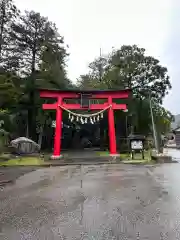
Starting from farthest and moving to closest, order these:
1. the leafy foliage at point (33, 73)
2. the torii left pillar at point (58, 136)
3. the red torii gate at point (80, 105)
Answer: the leafy foliage at point (33, 73)
the red torii gate at point (80, 105)
the torii left pillar at point (58, 136)

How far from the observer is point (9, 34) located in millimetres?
30219

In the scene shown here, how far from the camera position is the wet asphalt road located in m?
4.43

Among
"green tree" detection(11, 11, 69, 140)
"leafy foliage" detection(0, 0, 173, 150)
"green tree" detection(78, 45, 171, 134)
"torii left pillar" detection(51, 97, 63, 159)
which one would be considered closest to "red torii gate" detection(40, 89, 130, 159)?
"torii left pillar" detection(51, 97, 63, 159)

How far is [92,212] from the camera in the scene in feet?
18.9

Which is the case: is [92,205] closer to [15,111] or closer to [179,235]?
[179,235]

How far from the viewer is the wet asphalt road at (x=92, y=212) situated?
4426 millimetres

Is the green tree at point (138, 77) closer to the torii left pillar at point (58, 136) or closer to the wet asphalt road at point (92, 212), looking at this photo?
the torii left pillar at point (58, 136)

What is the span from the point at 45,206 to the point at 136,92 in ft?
110

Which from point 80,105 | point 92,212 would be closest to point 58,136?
point 80,105

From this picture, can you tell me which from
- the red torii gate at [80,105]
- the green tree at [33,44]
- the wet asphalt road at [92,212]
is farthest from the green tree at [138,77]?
the wet asphalt road at [92,212]

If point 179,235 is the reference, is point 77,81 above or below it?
above

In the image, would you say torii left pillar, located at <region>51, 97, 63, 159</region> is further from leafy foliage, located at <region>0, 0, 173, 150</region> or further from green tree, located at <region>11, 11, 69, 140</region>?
green tree, located at <region>11, 11, 69, 140</region>

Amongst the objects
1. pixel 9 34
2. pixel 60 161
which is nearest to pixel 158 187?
pixel 60 161

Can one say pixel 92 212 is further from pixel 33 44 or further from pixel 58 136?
pixel 33 44
